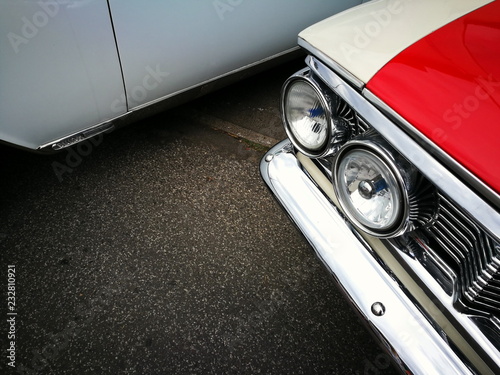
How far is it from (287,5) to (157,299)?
158cm

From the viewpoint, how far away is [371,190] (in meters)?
1.25

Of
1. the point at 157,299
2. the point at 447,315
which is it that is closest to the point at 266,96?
the point at 157,299

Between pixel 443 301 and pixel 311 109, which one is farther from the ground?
pixel 311 109
